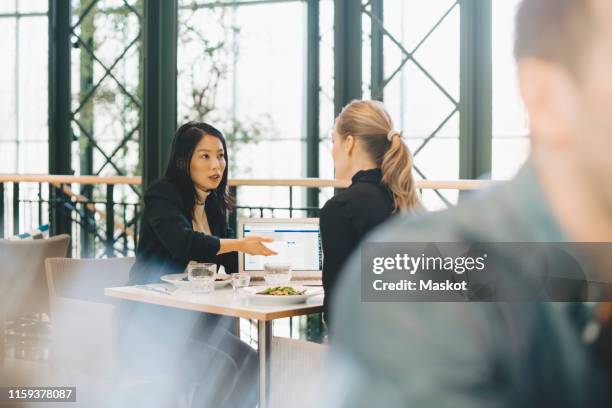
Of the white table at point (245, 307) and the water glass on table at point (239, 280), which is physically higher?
the water glass on table at point (239, 280)

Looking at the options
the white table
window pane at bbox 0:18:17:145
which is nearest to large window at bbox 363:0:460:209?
the white table

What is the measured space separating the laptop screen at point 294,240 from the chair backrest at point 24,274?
1.47 metres

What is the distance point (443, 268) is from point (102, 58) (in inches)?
282

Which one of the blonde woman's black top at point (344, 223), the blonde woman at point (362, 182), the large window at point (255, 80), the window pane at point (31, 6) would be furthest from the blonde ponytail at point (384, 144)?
the window pane at point (31, 6)

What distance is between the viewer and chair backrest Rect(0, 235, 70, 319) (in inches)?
152

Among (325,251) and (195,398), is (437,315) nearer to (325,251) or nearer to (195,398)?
(325,251)

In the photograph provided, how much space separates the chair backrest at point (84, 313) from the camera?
2938 mm

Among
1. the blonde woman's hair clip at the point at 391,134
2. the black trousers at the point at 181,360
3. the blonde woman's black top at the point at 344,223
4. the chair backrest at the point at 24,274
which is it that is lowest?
the black trousers at the point at 181,360

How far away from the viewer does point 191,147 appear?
3.16m

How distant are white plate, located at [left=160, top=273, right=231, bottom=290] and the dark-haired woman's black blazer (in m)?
0.07

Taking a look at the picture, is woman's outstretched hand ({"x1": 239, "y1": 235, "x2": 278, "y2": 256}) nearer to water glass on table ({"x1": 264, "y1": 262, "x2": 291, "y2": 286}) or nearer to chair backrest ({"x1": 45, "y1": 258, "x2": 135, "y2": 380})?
water glass on table ({"x1": 264, "y1": 262, "x2": 291, "y2": 286})

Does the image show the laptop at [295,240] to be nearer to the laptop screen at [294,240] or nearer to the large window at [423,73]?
the laptop screen at [294,240]

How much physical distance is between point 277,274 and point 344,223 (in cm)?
63

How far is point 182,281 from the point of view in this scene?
2.85 meters
